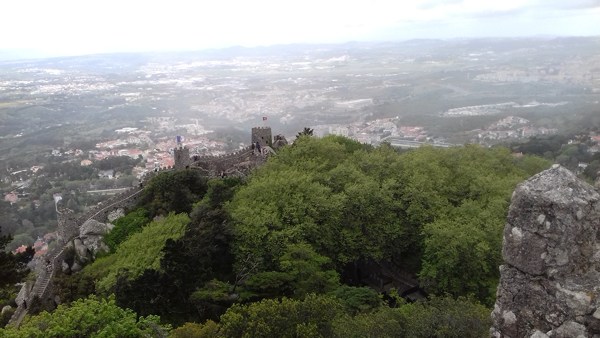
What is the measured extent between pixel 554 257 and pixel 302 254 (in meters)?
12.3

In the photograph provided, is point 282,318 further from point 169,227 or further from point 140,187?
point 140,187

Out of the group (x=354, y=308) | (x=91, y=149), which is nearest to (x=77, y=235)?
(x=354, y=308)

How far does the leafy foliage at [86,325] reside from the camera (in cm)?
1135

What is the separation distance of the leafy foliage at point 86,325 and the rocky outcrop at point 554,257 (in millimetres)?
9007

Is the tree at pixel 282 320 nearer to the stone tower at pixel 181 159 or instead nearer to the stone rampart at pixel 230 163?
the stone rampart at pixel 230 163

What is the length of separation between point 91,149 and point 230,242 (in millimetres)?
65302

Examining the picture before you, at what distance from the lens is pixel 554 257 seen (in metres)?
6.41

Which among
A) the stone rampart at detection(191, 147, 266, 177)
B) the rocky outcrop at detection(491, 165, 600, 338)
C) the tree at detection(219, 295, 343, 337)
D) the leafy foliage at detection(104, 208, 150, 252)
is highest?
the rocky outcrop at detection(491, 165, 600, 338)

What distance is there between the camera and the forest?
12367mm

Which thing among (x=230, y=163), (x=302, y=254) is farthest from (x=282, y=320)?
(x=230, y=163)

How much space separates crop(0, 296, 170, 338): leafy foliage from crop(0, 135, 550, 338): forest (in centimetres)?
4

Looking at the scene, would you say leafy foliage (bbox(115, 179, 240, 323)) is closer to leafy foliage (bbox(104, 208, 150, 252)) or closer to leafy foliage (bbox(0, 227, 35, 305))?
leafy foliage (bbox(0, 227, 35, 305))

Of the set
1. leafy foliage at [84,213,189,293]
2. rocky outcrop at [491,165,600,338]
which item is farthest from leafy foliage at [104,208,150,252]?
rocky outcrop at [491,165,600,338]

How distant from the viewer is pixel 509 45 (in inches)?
6014
